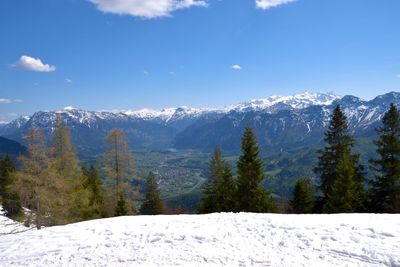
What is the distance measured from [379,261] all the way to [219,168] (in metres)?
35.0

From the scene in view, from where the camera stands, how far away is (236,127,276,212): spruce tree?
121 ft

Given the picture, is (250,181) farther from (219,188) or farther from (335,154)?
(335,154)

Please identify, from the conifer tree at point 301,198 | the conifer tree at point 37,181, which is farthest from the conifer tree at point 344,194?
the conifer tree at point 37,181

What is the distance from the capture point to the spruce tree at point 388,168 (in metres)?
33.6

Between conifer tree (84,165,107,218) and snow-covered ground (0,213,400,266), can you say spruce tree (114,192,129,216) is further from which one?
snow-covered ground (0,213,400,266)

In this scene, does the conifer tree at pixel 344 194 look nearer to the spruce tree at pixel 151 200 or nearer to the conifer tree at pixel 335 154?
the conifer tree at pixel 335 154

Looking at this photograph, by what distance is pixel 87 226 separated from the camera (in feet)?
67.2

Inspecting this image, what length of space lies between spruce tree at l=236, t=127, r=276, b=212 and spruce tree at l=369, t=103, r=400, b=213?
34.0 feet

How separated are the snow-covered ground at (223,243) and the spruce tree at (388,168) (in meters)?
17.0

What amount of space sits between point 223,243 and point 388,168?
25.1 m

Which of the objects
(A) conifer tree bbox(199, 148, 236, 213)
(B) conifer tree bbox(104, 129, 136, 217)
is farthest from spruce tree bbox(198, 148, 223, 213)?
(B) conifer tree bbox(104, 129, 136, 217)

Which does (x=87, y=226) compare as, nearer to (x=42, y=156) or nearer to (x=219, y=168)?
(x=42, y=156)

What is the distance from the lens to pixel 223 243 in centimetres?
1561

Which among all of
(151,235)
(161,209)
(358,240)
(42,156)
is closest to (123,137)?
(42,156)
